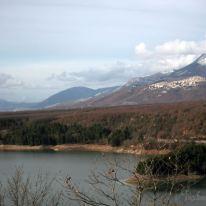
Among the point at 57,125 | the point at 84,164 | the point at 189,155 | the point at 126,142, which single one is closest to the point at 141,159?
the point at 189,155

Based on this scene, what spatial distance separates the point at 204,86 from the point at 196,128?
12372cm

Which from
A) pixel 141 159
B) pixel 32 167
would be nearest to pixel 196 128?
pixel 32 167

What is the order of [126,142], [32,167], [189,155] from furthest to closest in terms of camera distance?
1. [126,142]
2. [32,167]
3. [189,155]

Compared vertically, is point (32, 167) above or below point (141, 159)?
below

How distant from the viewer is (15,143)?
66.7 metres

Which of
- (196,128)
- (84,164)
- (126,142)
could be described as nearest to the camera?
(84,164)

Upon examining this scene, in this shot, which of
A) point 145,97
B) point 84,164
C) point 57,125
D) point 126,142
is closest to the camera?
point 84,164

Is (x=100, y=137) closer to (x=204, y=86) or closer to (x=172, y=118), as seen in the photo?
(x=172, y=118)

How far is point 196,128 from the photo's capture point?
65.8 m

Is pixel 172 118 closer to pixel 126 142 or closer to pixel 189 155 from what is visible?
pixel 126 142

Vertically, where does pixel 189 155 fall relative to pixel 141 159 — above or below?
below

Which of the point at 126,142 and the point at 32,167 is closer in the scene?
the point at 32,167

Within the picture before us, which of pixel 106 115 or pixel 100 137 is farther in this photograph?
pixel 106 115

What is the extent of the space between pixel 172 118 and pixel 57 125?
53.0 ft
